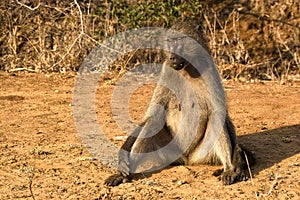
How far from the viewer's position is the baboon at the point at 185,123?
4836 millimetres

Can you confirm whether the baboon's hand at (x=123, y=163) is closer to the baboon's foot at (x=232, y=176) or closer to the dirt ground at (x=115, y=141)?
the dirt ground at (x=115, y=141)

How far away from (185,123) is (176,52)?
59 centimetres

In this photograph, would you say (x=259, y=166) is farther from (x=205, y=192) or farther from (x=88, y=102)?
(x=88, y=102)

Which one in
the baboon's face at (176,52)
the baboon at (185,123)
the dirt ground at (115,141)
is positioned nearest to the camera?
the dirt ground at (115,141)

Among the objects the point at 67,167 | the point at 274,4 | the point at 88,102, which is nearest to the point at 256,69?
the point at 274,4

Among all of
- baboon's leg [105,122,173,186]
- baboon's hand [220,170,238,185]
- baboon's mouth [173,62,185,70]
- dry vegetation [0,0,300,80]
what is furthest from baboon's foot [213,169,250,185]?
dry vegetation [0,0,300,80]

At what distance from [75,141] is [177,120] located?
3.60ft

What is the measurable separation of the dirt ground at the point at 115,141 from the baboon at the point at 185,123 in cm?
13

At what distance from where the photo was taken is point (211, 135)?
4.91m

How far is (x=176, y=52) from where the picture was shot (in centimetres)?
477

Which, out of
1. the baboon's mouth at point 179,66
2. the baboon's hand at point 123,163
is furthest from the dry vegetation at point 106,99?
the baboon's mouth at point 179,66

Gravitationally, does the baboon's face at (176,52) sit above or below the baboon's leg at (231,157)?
above

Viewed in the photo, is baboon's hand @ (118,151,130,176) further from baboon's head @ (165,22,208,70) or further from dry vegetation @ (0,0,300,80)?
dry vegetation @ (0,0,300,80)

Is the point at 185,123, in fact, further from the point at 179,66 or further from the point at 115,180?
the point at 115,180
